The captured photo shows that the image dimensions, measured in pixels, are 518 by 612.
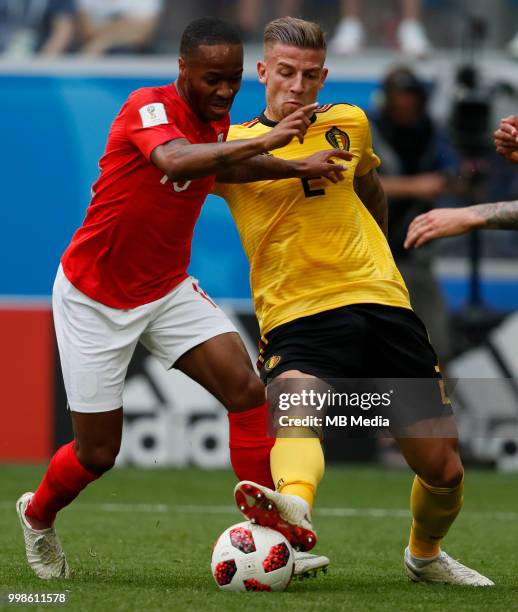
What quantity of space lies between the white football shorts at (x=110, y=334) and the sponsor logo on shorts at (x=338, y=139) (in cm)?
84

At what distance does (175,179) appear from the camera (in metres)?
5.07

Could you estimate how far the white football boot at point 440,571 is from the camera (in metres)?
5.73

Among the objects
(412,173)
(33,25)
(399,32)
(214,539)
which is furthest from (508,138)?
(33,25)

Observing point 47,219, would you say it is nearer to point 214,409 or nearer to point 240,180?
point 214,409

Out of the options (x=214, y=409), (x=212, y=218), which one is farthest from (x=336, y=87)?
(x=214, y=409)

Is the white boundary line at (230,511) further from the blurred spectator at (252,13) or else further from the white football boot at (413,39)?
the blurred spectator at (252,13)

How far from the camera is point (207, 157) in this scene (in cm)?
501

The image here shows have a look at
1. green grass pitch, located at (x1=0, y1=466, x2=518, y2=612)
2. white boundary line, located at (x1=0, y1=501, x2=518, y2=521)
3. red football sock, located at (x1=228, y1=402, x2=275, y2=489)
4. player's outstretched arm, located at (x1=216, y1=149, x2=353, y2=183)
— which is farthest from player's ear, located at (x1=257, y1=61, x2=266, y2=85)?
white boundary line, located at (x1=0, y1=501, x2=518, y2=521)

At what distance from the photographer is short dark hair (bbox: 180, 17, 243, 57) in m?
5.24

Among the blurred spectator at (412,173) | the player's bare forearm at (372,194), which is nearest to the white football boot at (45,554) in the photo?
the player's bare forearm at (372,194)

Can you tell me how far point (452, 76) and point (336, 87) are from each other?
112 centimetres

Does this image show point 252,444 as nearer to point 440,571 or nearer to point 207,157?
point 440,571

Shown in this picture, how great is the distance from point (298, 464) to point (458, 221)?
107 cm

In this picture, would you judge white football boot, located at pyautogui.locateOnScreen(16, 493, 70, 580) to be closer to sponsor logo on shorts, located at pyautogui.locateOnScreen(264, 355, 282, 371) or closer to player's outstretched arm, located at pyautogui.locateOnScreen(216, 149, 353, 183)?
sponsor logo on shorts, located at pyautogui.locateOnScreen(264, 355, 282, 371)
